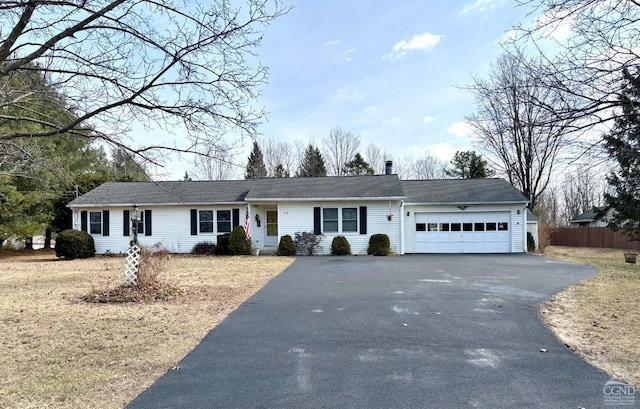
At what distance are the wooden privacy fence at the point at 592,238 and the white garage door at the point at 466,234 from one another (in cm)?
1076

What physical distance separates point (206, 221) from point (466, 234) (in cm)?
1300

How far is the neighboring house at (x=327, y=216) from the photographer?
19.3 metres

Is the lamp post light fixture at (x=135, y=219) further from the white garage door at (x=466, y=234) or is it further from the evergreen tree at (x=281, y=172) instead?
the evergreen tree at (x=281, y=172)

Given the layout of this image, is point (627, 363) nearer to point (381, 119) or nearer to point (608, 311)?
point (608, 311)

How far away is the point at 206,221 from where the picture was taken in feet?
66.9

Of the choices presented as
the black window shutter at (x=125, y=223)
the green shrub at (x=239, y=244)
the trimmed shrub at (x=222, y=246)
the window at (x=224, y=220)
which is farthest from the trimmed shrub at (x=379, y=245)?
the black window shutter at (x=125, y=223)

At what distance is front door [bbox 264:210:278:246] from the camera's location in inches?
814

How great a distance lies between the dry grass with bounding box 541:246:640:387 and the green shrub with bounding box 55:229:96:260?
18957 mm

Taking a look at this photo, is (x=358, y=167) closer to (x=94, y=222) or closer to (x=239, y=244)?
(x=239, y=244)

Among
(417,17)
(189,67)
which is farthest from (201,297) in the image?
(417,17)

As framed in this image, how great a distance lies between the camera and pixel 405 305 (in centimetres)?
747

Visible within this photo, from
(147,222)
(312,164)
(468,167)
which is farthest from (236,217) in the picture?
(468,167)

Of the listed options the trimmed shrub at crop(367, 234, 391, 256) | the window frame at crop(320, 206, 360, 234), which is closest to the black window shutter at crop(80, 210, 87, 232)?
the window frame at crop(320, 206, 360, 234)

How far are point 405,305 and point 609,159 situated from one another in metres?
4.08
